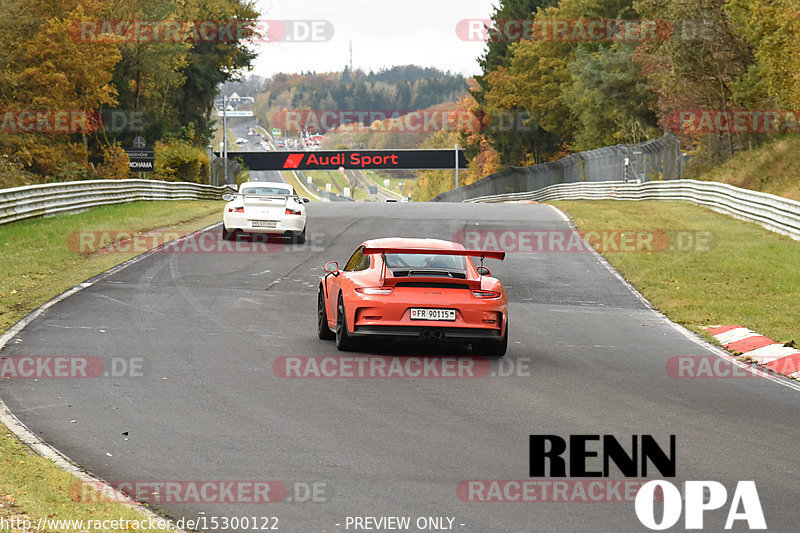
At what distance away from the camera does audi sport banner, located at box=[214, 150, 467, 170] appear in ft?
304

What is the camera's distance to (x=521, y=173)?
7294 centimetres

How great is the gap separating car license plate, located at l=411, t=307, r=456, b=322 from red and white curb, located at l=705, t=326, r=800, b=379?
146 inches

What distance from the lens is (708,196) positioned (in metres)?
37.5

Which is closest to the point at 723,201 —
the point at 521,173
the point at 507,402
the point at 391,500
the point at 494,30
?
the point at 507,402

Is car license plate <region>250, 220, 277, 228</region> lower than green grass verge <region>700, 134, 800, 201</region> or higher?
lower

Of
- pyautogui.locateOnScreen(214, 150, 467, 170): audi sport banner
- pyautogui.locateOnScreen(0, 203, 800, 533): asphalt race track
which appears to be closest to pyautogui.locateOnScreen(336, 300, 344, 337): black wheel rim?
pyautogui.locateOnScreen(0, 203, 800, 533): asphalt race track

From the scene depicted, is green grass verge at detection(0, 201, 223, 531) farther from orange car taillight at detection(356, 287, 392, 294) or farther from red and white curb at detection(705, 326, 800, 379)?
red and white curb at detection(705, 326, 800, 379)

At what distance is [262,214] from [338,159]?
226 feet

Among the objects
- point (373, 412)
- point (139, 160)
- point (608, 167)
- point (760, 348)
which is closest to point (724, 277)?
point (760, 348)

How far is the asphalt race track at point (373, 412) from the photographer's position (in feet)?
21.7

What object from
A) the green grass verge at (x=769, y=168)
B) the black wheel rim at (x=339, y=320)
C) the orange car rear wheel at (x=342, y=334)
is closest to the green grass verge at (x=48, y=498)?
the orange car rear wheel at (x=342, y=334)

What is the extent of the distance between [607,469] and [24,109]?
44087 mm

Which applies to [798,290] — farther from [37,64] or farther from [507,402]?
[37,64]

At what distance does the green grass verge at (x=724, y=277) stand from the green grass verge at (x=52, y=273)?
9.96 m
